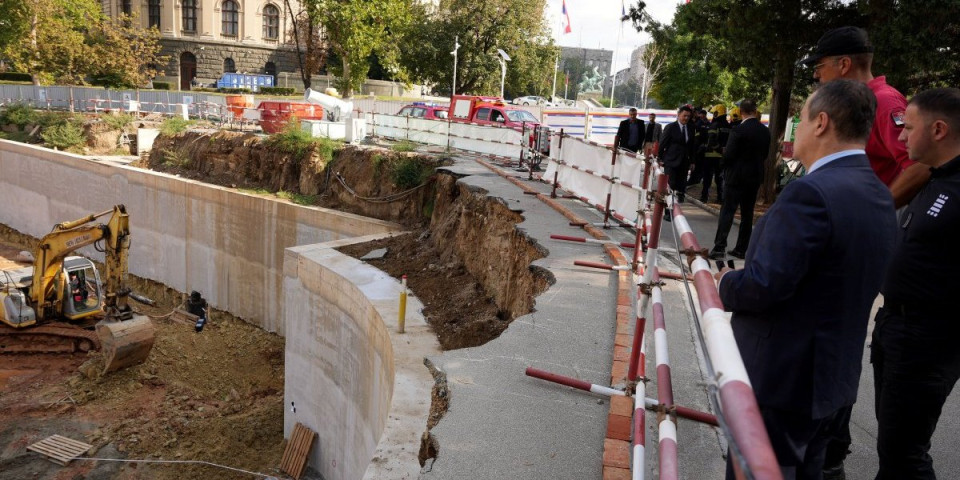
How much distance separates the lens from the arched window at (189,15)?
2238 inches

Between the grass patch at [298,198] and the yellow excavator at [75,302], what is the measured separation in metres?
4.90

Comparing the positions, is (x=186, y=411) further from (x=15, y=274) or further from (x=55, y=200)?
(x=55, y=200)

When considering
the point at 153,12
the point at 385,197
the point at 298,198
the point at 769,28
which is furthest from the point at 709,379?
the point at 153,12

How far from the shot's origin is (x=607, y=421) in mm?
→ 4660

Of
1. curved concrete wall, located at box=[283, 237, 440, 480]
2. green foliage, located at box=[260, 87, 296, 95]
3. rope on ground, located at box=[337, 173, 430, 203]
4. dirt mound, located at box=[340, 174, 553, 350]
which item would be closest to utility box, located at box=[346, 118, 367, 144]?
rope on ground, located at box=[337, 173, 430, 203]

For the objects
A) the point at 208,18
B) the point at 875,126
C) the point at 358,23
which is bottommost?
the point at 875,126

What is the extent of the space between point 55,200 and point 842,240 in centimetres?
3073

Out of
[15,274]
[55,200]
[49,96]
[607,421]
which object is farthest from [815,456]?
[49,96]

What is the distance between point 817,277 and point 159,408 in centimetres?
1445

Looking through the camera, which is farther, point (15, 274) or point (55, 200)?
point (55, 200)

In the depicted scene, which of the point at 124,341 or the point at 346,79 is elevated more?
the point at 346,79

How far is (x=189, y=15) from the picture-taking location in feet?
187

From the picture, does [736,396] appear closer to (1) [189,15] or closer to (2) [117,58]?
(2) [117,58]

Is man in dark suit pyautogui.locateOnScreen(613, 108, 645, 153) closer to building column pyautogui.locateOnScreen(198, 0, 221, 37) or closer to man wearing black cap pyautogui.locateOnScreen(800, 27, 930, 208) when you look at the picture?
man wearing black cap pyautogui.locateOnScreen(800, 27, 930, 208)
